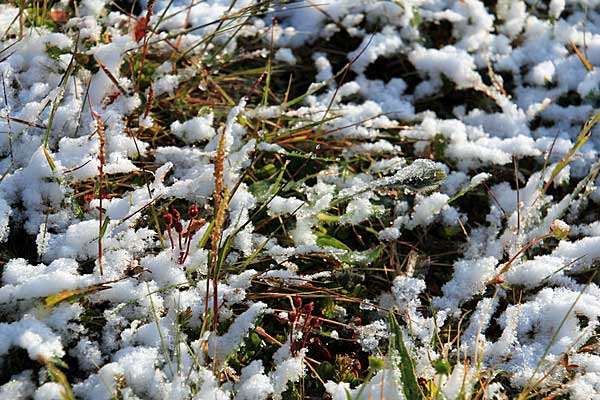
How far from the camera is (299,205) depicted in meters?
1.65

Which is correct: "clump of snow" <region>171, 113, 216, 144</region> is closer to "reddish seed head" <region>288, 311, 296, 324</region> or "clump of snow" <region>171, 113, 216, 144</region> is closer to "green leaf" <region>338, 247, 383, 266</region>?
"green leaf" <region>338, 247, 383, 266</region>

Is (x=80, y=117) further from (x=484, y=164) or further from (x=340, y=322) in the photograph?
(x=484, y=164)

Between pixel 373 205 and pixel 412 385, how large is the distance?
0.61 metres

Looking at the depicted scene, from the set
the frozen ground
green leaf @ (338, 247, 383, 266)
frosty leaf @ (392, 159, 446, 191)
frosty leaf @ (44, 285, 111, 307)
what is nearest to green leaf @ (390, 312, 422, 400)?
the frozen ground

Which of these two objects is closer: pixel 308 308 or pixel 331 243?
pixel 308 308

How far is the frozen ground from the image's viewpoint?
1.28 m

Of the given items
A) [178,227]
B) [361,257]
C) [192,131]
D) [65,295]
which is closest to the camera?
[65,295]

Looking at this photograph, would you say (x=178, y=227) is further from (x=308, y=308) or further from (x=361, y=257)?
(x=361, y=257)

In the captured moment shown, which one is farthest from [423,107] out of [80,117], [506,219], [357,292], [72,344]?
[72,344]

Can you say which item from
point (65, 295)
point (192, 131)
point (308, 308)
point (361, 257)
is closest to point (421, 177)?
point (361, 257)

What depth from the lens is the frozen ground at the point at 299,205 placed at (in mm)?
1281

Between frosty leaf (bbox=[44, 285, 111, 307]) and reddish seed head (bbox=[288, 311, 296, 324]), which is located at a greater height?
frosty leaf (bbox=[44, 285, 111, 307])

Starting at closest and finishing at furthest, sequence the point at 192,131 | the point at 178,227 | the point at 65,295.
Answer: the point at 65,295
the point at 178,227
the point at 192,131

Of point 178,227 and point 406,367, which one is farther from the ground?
point 178,227
